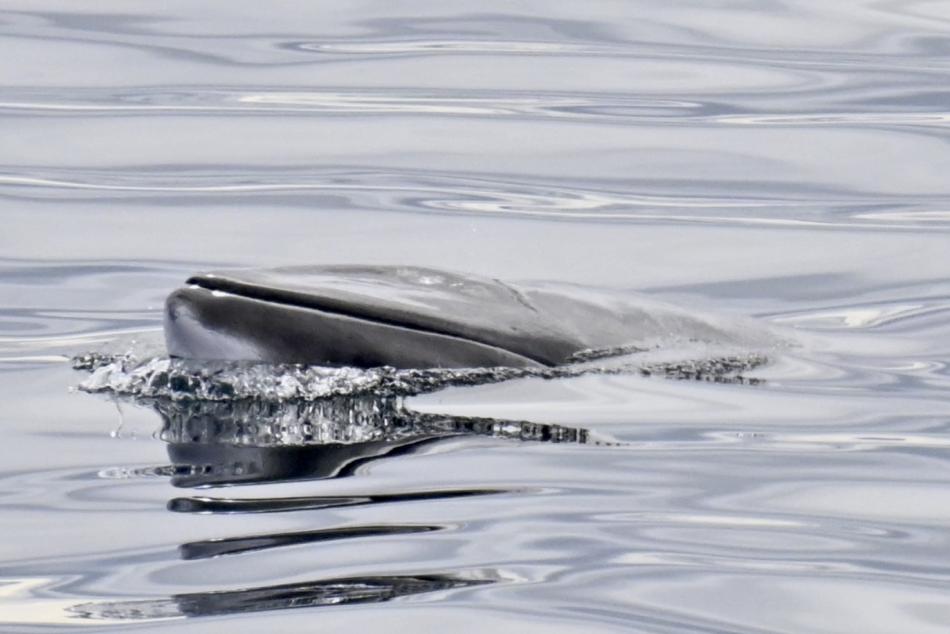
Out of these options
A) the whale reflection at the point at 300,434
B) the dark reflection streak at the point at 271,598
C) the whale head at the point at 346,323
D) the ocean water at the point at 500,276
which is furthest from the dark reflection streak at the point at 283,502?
the whale head at the point at 346,323

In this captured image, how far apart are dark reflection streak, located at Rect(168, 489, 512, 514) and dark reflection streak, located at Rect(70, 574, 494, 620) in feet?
2.73

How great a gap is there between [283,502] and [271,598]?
3.49 feet

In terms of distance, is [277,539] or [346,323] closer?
[277,539]

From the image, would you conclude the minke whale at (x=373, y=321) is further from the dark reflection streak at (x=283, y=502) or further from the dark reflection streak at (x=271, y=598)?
the dark reflection streak at (x=271, y=598)

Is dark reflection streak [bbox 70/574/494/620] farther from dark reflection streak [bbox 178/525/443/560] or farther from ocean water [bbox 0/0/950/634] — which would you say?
dark reflection streak [bbox 178/525/443/560]

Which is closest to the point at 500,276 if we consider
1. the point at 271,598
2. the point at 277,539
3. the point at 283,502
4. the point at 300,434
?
the point at 300,434

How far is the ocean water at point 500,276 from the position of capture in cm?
696

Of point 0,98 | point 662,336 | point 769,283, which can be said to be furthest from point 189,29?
point 662,336

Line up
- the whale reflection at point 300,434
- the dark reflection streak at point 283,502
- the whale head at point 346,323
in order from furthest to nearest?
1. the whale head at point 346,323
2. the whale reflection at point 300,434
3. the dark reflection streak at point 283,502

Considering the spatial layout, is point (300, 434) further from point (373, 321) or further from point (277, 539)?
point (277, 539)

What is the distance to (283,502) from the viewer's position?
765 centimetres

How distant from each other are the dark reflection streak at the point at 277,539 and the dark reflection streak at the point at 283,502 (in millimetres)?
305

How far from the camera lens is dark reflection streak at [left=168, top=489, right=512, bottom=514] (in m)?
7.57

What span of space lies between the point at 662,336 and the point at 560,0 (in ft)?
56.6
